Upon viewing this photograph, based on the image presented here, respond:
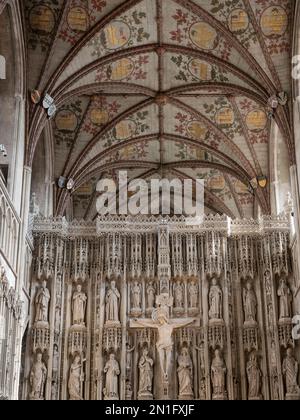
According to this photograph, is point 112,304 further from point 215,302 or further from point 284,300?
point 284,300

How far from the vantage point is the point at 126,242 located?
23.3 meters

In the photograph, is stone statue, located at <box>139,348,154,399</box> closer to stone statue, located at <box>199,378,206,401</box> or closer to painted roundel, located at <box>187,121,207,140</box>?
stone statue, located at <box>199,378,206,401</box>

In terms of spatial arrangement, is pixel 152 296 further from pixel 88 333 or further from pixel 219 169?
pixel 219 169

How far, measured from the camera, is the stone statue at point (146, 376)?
69.6 feet

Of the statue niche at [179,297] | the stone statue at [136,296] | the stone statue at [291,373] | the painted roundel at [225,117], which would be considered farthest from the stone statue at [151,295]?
the painted roundel at [225,117]

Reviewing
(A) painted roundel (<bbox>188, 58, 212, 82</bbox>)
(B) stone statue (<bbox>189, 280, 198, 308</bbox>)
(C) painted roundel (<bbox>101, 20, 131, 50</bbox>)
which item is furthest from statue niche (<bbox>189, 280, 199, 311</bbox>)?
(C) painted roundel (<bbox>101, 20, 131, 50</bbox>)

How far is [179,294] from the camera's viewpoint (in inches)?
892

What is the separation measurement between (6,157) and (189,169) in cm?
1032

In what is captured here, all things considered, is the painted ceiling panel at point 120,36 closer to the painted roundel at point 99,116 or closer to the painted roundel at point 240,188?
the painted roundel at point 99,116

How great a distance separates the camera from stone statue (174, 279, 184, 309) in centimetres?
2252

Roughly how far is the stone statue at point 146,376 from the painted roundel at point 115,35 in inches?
386

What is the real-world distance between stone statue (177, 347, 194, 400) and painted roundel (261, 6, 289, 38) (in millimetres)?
10146

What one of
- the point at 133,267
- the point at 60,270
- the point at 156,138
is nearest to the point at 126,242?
the point at 133,267

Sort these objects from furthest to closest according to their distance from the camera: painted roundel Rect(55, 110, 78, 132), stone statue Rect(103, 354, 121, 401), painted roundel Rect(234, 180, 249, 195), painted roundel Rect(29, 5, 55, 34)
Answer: painted roundel Rect(234, 180, 249, 195)
painted roundel Rect(55, 110, 78, 132)
stone statue Rect(103, 354, 121, 401)
painted roundel Rect(29, 5, 55, 34)
